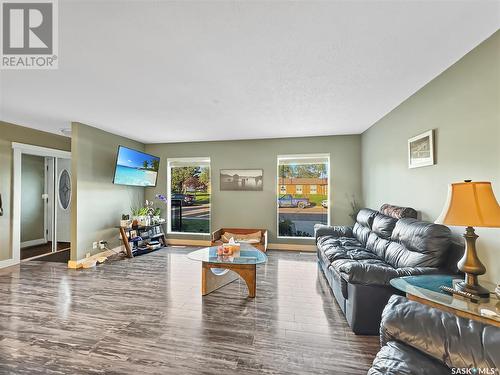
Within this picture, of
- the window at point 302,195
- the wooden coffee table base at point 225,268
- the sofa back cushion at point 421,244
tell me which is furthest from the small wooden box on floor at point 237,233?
the sofa back cushion at point 421,244

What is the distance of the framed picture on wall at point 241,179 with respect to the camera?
5.69 m

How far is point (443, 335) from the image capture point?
1.10m

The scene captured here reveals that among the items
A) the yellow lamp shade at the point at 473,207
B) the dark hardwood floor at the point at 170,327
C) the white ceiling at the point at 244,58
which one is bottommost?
the dark hardwood floor at the point at 170,327

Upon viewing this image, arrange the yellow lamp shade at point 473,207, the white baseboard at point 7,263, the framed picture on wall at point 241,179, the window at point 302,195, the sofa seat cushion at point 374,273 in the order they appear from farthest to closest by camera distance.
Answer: the framed picture on wall at point 241,179 < the window at point 302,195 < the white baseboard at point 7,263 < the sofa seat cushion at point 374,273 < the yellow lamp shade at point 473,207

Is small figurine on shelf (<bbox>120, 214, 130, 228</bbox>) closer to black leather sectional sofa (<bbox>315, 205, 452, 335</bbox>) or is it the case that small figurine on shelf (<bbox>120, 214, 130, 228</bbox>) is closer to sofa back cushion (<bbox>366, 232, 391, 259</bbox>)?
black leather sectional sofa (<bbox>315, 205, 452, 335</bbox>)

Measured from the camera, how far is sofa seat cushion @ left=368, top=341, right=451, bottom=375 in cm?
105

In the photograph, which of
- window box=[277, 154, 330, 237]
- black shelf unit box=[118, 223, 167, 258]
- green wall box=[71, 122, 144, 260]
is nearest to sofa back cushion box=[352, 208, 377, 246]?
window box=[277, 154, 330, 237]

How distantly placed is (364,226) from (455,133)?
202 centimetres

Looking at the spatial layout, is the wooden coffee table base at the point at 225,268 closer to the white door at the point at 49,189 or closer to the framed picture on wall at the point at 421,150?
the framed picture on wall at the point at 421,150

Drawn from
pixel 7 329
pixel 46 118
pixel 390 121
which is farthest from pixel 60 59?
pixel 390 121

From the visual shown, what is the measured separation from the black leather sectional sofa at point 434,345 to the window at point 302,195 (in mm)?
4359

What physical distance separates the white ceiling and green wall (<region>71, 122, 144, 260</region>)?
645mm

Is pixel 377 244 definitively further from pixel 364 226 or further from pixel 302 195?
pixel 302 195

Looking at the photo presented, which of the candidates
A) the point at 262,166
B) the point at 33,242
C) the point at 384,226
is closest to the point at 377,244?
the point at 384,226
